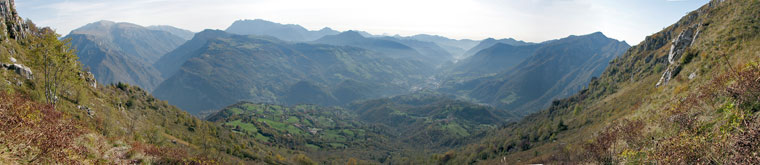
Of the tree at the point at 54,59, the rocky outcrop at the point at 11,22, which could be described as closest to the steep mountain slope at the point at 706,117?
the tree at the point at 54,59

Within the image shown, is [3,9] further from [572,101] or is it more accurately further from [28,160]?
[572,101]

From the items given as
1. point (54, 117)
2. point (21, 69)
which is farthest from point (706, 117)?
point (21, 69)

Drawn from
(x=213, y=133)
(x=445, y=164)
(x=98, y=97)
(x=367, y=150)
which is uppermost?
(x=98, y=97)

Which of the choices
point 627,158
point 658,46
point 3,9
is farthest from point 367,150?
point 627,158

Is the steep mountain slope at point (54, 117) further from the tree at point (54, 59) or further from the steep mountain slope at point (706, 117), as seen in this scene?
the steep mountain slope at point (706, 117)

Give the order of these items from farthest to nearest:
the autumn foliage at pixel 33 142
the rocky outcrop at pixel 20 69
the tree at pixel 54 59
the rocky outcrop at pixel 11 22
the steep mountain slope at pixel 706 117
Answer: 1. the rocky outcrop at pixel 11 22
2. the rocky outcrop at pixel 20 69
3. the tree at pixel 54 59
4. the steep mountain slope at pixel 706 117
5. the autumn foliage at pixel 33 142

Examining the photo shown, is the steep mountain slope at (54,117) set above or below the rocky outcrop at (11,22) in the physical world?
below

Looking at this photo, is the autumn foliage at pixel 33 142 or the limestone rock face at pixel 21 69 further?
the limestone rock face at pixel 21 69

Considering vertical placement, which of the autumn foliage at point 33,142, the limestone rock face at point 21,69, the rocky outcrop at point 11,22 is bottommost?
the limestone rock face at point 21,69

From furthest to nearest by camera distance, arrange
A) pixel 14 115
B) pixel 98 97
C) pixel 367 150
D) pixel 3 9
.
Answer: pixel 367 150 → pixel 98 97 → pixel 3 9 → pixel 14 115

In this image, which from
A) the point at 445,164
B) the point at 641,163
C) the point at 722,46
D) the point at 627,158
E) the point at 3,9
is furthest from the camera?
the point at 445,164

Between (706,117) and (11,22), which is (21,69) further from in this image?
(706,117)
